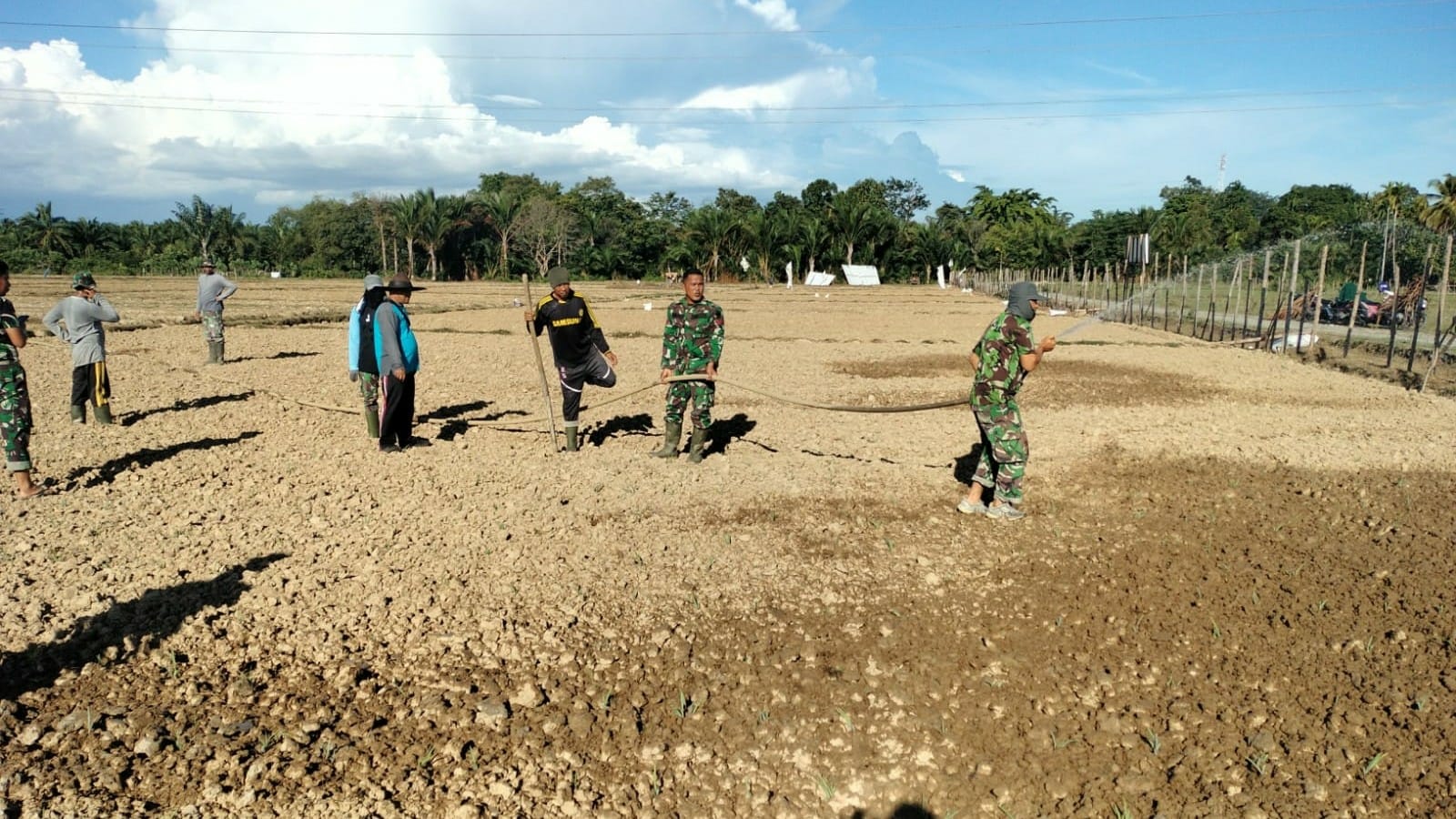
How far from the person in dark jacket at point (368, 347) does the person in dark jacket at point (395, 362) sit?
0.15 m

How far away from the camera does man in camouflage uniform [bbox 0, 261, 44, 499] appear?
7082 mm

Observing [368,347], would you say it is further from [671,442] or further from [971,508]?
[971,508]

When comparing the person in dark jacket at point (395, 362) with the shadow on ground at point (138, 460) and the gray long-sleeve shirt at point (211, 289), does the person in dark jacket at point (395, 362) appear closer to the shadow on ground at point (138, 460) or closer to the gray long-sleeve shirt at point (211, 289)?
the shadow on ground at point (138, 460)

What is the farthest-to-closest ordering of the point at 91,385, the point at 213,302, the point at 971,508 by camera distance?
the point at 213,302
the point at 91,385
the point at 971,508

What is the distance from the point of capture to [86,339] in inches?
376

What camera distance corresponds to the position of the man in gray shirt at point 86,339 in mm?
9531

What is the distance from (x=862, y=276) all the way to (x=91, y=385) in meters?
60.9

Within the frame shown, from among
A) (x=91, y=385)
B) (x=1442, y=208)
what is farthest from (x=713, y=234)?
(x=91, y=385)

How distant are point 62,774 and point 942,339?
1991 centimetres

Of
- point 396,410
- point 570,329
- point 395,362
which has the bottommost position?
point 396,410

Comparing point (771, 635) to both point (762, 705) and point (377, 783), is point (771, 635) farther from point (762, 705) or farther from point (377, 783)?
point (377, 783)

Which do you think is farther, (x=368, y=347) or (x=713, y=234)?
(x=713, y=234)

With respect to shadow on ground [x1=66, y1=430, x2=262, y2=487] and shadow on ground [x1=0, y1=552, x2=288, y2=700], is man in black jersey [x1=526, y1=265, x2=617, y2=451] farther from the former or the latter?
shadow on ground [x1=0, y1=552, x2=288, y2=700]

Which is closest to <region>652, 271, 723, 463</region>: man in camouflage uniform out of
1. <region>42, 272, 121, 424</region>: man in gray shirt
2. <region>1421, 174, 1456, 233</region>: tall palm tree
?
<region>42, 272, 121, 424</region>: man in gray shirt
